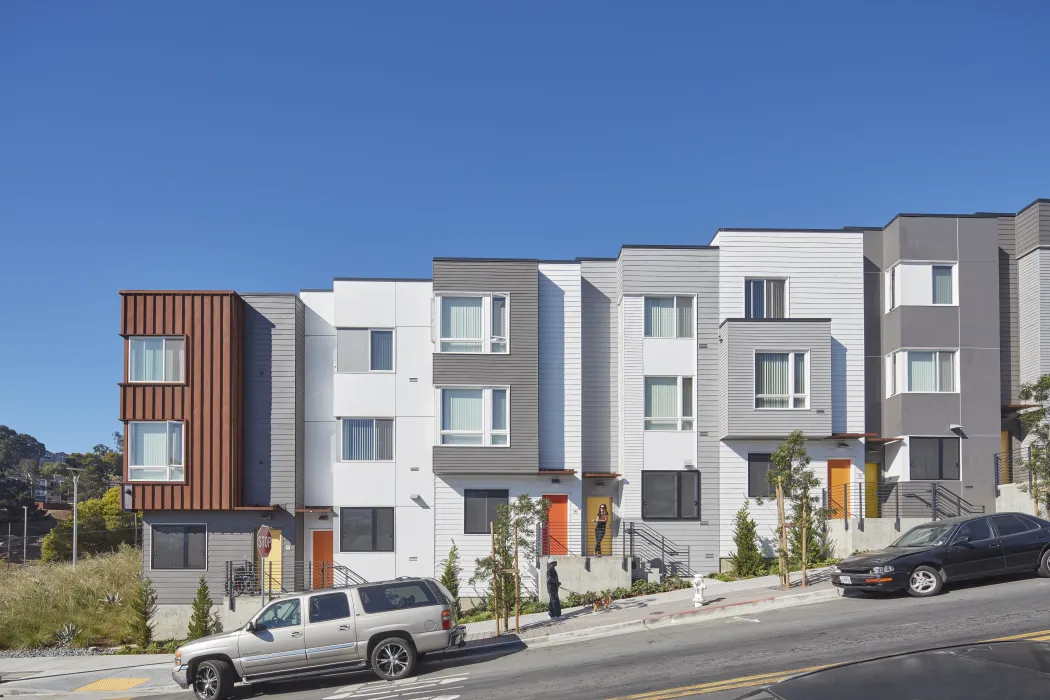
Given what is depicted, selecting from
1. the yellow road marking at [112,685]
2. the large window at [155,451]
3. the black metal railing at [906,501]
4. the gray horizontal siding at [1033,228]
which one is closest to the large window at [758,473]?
the black metal railing at [906,501]

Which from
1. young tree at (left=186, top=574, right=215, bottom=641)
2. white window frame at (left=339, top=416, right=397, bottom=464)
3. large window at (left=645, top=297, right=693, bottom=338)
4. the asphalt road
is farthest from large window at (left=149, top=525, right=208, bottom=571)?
large window at (left=645, top=297, right=693, bottom=338)

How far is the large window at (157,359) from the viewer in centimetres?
2645

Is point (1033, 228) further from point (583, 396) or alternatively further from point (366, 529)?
point (366, 529)

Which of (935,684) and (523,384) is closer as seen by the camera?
(935,684)

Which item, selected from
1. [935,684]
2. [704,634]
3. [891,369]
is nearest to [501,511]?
[704,634]

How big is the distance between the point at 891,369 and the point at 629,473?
29.0 feet

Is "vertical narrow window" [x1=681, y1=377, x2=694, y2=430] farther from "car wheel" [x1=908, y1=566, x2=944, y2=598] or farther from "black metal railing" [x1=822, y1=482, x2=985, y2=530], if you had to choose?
"car wheel" [x1=908, y1=566, x2=944, y2=598]

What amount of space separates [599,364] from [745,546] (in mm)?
7062

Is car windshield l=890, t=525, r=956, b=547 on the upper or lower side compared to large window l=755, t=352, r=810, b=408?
lower

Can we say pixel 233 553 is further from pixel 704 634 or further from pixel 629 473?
pixel 704 634

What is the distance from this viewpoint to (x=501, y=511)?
2081cm

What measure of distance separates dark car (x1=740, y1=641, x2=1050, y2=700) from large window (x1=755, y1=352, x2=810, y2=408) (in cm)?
2250

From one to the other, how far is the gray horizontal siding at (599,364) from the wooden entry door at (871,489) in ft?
25.9

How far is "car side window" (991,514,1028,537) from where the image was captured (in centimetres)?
1748
